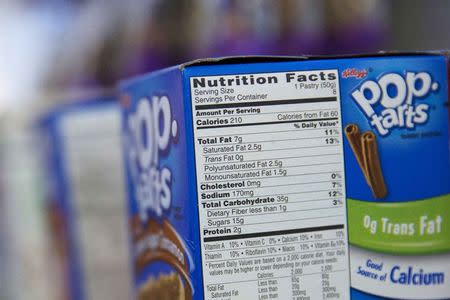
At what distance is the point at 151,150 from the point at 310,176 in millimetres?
169

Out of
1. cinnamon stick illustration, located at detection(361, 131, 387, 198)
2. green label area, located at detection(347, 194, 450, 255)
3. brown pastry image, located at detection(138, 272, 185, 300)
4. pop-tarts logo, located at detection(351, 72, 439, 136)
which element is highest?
pop-tarts logo, located at detection(351, 72, 439, 136)

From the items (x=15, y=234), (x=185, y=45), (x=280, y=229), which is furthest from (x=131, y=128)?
(x=15, y=234)

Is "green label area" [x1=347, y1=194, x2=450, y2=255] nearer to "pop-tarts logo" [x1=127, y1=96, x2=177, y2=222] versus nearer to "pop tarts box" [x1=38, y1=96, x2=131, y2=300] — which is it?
"pop-tarts logo" [x1=127, y1=96, x2=177, y2=222]

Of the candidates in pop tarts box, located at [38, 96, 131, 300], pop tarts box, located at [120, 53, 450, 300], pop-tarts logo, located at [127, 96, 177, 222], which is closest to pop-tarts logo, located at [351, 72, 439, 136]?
pop tarts box, located at [120, 53, 450, 300]

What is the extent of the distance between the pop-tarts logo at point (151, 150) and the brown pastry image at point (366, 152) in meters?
0.15

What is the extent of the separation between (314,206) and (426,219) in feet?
0.32

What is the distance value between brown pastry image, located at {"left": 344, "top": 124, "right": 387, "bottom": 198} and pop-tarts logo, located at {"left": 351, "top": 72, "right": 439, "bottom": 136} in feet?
0.04

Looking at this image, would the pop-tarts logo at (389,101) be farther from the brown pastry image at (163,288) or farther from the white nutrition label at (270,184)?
the brown pastry image at (163,288)

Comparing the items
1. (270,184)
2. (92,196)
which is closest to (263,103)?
(270,184)

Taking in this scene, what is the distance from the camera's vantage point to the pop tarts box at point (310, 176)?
0.51 meters

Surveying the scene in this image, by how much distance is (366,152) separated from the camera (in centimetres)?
53

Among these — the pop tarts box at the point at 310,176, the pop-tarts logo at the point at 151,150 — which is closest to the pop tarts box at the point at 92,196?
the pop-tarts logo at the point at 151,150

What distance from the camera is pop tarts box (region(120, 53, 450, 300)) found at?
A: 514 mm

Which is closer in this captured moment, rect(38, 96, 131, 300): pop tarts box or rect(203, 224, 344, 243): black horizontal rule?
rect(203, 224, 344, 243): black horizontal rule
